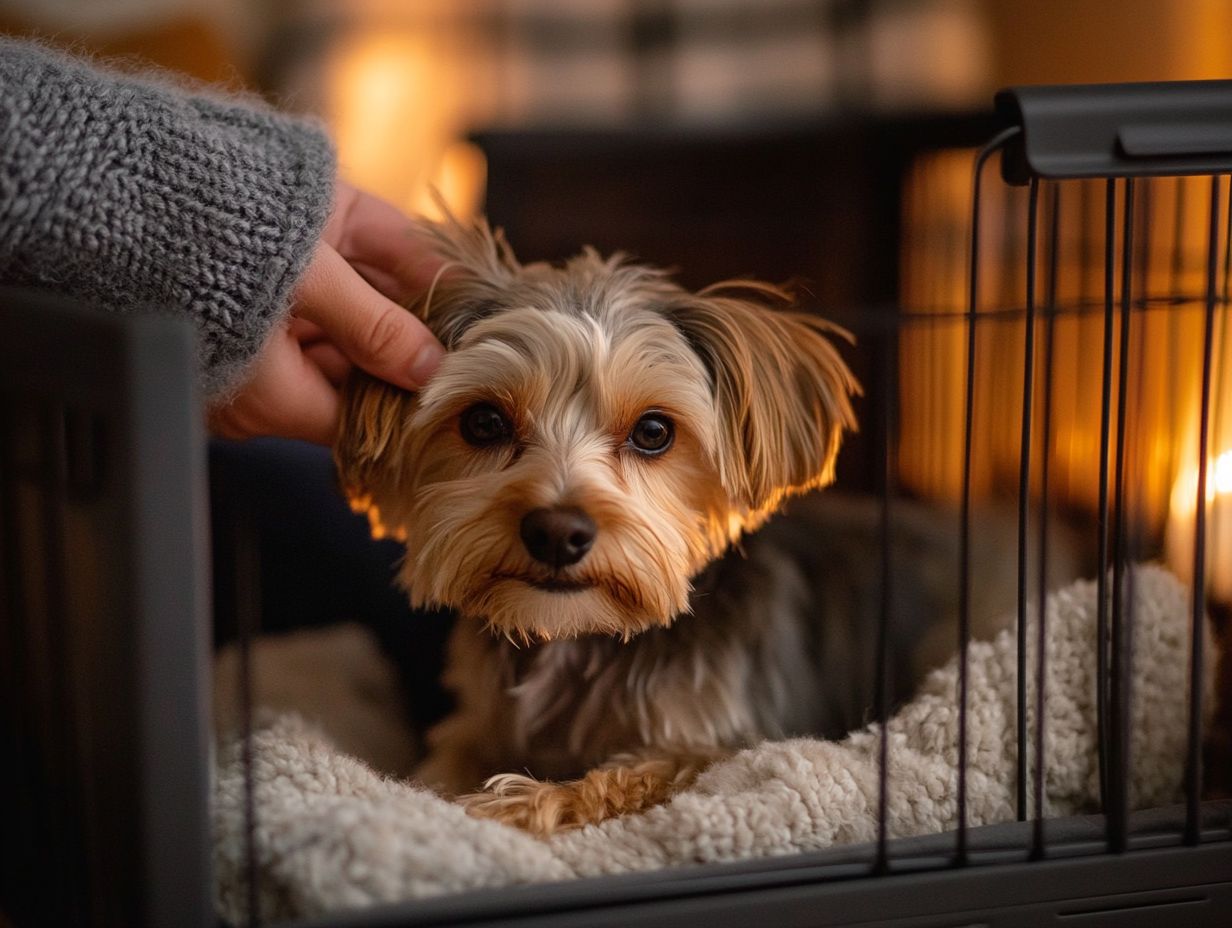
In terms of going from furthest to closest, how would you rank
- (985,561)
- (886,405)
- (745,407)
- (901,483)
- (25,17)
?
(25,17), (901,483), (985,561), (745,407), (886,405)

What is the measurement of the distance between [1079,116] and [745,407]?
42 centimetres

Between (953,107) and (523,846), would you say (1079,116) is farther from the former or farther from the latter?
(953,107)

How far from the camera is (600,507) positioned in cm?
105

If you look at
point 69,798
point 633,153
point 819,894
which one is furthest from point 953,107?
point 69,798

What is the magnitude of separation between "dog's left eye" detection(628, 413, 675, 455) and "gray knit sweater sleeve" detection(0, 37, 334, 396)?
1.18 ft

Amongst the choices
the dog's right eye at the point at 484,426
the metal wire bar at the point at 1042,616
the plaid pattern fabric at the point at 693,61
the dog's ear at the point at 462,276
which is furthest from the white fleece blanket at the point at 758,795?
the plaid pattern fabric at the point at 693,61

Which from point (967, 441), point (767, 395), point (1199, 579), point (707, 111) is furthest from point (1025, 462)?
point (707, 111)

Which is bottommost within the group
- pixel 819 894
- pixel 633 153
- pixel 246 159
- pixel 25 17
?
pixel 819 894

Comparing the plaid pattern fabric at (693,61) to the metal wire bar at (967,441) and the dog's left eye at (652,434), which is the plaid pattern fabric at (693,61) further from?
the metal wire bar at (967,441)

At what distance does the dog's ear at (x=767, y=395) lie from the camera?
1182mm

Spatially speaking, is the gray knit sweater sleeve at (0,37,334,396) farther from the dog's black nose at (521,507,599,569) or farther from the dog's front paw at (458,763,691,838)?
the dog's front paw at (458,763,691,838)

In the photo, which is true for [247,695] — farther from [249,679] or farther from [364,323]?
[364,323]

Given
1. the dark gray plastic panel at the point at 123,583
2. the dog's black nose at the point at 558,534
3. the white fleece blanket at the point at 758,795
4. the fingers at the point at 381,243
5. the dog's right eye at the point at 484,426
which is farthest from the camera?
the fingers at the point at 381,243

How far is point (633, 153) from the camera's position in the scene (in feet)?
8.99
